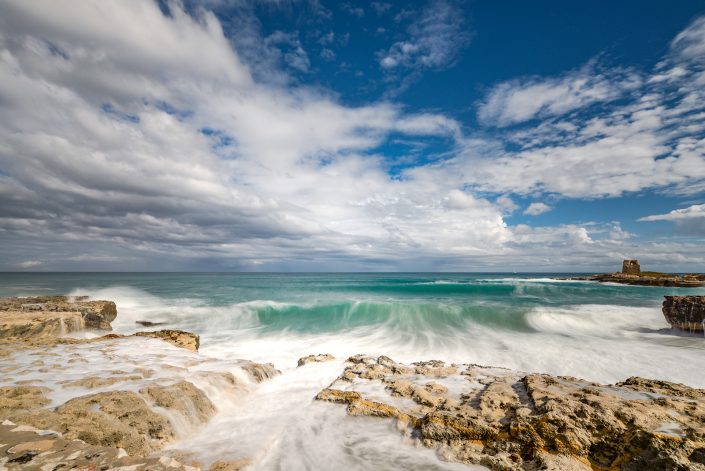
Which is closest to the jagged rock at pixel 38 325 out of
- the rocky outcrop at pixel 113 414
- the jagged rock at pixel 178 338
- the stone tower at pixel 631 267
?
the jagged rock at pixel 178 338

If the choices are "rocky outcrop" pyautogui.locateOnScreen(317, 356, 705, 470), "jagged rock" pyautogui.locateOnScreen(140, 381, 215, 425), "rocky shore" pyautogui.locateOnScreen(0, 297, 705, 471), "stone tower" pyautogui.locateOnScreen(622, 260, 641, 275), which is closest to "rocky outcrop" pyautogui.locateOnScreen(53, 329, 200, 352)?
"rocky shore" pyautogui.locateOnScreen(0, 297, 705, 471)

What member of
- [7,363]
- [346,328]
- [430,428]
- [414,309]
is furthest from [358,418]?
[414,309]

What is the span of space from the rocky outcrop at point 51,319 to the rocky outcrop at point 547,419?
33.8 feet

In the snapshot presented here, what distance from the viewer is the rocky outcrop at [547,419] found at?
3285 millimetres

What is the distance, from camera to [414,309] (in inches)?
882

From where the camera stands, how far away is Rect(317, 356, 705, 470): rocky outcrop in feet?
10.8

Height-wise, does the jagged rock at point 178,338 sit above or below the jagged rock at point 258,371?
above

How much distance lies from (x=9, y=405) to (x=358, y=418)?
4.93m

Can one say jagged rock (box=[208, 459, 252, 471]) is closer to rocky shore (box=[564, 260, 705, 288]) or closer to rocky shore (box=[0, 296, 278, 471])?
rocky shore (box=[0, 296, 278, 471])

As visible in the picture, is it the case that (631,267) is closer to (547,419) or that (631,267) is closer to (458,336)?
(458,336)

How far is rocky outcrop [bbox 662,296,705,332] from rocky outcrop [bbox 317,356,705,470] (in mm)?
13161

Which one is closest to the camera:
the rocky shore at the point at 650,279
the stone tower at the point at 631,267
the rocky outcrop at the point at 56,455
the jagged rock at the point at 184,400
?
Result: the rocky outcrop at the point at 56,455

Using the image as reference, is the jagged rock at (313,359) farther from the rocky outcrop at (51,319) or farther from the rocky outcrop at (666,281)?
the rocky outcrop at (666,281)

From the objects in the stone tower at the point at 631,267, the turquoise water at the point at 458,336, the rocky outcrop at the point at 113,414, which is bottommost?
the turquoise water at the point at 458,336
